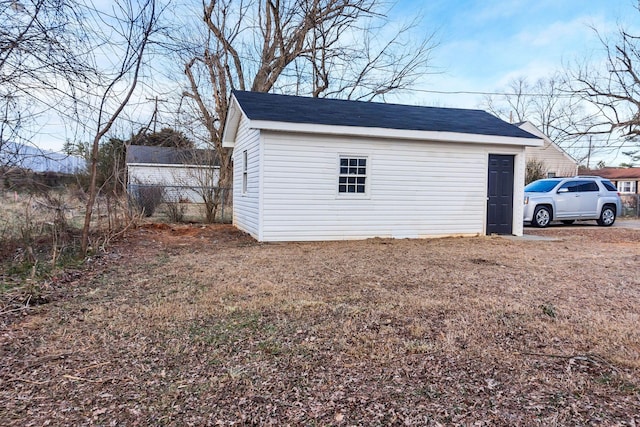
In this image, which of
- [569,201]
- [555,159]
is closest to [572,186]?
[569,201]

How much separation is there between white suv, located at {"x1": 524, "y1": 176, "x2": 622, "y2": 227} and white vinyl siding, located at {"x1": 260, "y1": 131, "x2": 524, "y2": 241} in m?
2.79

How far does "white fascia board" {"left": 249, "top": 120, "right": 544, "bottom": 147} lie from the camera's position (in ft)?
27.8

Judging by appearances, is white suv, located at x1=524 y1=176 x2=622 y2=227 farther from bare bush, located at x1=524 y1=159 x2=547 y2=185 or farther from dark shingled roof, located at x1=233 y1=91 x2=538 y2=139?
bare bush, located at x1=524 y1=159 x2=547 y2=185

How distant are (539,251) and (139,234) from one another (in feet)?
30.2

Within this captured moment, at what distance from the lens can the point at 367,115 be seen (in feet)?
33.7

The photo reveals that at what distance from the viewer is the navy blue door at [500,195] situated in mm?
10430

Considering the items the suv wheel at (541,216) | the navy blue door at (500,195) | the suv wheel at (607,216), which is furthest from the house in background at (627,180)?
the navy blue door at (500,195)

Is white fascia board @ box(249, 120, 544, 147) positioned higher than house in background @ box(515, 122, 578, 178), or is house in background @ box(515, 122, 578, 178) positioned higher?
house in background @ box(515, 122, 578, 178)

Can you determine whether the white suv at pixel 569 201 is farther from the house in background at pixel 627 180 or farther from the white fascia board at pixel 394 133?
the house in background at pixel 627 180

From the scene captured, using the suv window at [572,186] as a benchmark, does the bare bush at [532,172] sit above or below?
above

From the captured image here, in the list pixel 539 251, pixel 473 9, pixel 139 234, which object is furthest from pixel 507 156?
pixel 139 234

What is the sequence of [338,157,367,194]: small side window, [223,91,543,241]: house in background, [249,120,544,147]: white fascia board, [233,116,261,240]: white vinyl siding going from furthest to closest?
[338,157,367,194]: small side window → [233,116,261,240]: white vinyl siding → [223,91,543,241]: house in background → [249,120,544,147]: white fascia board

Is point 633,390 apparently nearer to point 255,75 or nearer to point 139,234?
point 139,234

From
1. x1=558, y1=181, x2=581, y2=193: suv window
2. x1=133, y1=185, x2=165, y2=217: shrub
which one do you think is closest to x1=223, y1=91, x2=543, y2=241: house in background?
x1=558, y1=181, x2=581, y2=193: suv window
